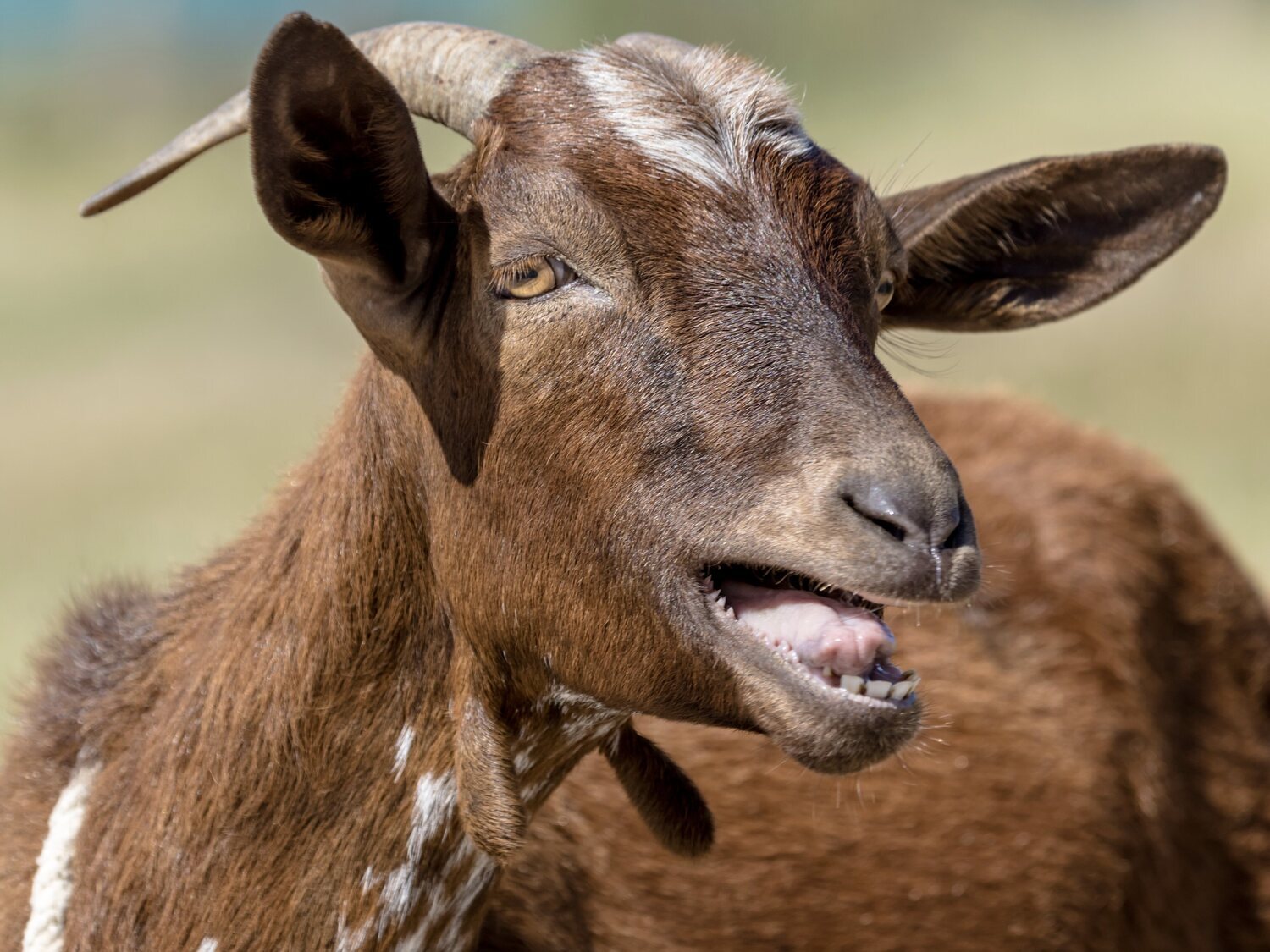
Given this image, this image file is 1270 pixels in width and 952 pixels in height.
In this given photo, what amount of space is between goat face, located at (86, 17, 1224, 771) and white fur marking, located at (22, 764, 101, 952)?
42.4 inches

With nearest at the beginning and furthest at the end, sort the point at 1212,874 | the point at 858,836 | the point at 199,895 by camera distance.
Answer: the point at 199,895 → the point at 858,836 → the point at 1212,874

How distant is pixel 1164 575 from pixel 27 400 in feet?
48.6

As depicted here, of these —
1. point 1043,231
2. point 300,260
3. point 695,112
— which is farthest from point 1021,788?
point 300,260

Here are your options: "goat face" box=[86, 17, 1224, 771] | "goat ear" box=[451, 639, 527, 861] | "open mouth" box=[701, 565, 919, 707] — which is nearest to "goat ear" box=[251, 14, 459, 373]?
"goat face" box=[86, 17, 1224, 771]

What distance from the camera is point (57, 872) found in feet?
11.8

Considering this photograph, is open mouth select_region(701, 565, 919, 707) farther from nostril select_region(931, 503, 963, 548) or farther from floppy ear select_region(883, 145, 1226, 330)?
floppy ear select_region(883, 145, 1226, 330)

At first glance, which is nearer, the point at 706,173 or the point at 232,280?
the point at 706,173

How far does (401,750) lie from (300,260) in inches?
815

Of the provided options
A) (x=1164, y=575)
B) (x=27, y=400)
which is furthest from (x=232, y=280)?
(x=1164, y=575)

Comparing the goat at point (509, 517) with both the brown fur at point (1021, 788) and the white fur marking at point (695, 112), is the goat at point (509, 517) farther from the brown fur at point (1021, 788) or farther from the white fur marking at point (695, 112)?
the brown fur at point (1021, 788)

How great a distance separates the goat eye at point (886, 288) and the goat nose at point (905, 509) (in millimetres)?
831

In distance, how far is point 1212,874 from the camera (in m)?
5.88

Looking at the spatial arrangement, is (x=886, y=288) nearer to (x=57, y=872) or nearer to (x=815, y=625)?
(x=815, y=625)

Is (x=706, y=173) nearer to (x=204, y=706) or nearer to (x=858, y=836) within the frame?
(x=204, y=706)
